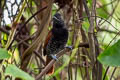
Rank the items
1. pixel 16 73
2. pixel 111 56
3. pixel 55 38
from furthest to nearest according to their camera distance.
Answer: pixel 55 38, pixel 111 56, pixel 16 73

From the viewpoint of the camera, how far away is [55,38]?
7.84ft

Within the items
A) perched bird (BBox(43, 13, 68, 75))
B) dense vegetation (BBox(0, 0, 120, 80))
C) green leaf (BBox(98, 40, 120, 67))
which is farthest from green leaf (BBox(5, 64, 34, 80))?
perched bird (BBox(43, 13, 68, 75))

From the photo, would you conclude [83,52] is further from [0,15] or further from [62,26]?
[0,15]

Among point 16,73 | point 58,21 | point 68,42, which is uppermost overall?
point 58,21

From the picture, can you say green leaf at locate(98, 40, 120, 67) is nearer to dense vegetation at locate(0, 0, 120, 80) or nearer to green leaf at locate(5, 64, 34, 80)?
dense vegetation at locate(0, 0, 120, 80)

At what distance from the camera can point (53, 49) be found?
8.27 feet

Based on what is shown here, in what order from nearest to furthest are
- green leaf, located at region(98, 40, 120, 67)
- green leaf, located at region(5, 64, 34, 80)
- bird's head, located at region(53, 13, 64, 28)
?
green leaf, located at region(5, 64, 34, 80)
green leaf, located at region(98, 40, 120, 67)
bird's head, located at region(53, 13, 64, 28)

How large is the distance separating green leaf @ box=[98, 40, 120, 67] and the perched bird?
118cm

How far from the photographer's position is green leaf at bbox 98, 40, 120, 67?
934mm

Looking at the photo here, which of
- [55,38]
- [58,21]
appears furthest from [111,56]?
[55,38]

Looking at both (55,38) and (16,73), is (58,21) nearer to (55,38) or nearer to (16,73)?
(55,38)

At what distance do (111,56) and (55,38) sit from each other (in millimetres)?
1442

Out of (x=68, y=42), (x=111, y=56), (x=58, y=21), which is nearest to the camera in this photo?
(x=111, y=56)

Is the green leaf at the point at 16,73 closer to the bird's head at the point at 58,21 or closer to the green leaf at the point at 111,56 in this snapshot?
the green leaf at the point at 111,56
